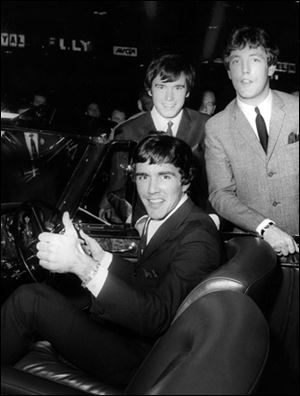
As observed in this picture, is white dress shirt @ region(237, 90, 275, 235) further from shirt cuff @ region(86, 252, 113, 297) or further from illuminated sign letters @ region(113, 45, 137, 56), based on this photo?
shirt cuff @ region(86, 252, 113, 297)

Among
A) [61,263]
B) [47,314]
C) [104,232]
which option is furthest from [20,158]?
Answer: [61,263]

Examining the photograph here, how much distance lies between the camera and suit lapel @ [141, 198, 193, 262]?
158 cm

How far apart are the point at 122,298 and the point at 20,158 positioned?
6.25 ft

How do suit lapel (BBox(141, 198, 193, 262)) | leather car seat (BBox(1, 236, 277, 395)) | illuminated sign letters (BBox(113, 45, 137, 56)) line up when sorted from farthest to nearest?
1. illuminated sign letters (BBox(113, 45, 137, 56))
2. suit lapel (BBox(141, 198, 193, 262))
3. leather car seat (BBox(1, 236, 277, 395))

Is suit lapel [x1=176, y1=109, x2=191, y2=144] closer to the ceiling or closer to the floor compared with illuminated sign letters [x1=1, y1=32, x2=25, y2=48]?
closer to the floor

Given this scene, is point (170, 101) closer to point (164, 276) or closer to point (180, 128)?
point (180, 128)

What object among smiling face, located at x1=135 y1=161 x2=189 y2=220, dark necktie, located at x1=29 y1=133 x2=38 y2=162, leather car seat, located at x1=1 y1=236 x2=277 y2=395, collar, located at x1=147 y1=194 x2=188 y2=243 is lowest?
leather car seat, located at x1=1 y1=236 x2=277 y2=395

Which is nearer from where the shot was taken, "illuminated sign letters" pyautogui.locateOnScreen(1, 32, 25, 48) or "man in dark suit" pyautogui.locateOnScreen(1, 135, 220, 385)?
"man in dark suit" pyautogui.locateOnScreen(1, 135, 220, 385)

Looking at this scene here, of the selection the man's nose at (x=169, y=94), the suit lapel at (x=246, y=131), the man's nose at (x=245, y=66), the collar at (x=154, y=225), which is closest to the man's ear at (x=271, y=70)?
the man's nose at (x=245, y=66)

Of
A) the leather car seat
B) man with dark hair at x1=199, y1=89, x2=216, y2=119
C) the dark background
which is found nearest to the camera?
the leather car seat

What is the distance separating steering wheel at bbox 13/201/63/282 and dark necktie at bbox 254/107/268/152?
98 cm

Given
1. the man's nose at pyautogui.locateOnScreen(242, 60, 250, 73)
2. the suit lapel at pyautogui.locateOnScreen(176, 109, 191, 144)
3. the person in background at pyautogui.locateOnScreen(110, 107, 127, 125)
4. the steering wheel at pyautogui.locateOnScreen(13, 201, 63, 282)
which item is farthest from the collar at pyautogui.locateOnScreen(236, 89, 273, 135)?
the steering wheel at pyautogui.locateOnScreen(13, 201, 63, 282)

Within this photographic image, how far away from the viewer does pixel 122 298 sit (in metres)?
1.30

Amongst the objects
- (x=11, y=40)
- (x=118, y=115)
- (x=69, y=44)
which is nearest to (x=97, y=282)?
(x=118, y=115)
